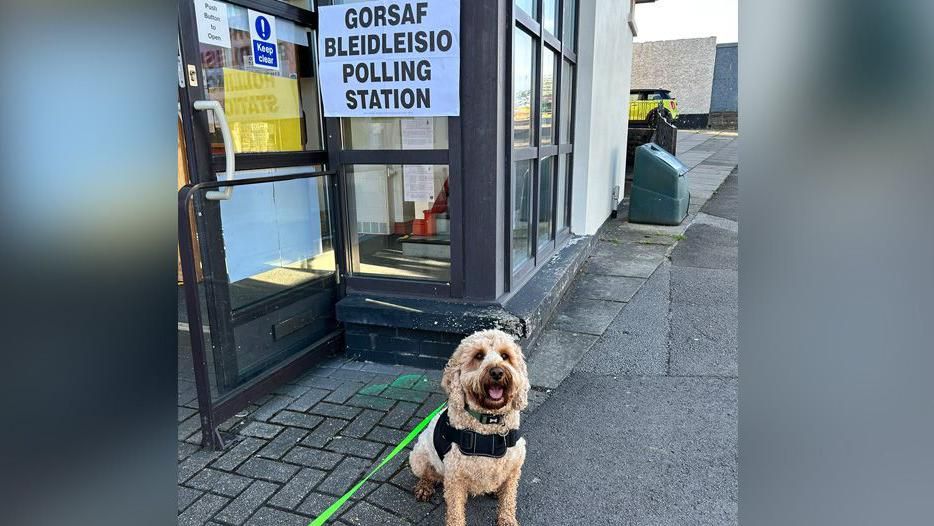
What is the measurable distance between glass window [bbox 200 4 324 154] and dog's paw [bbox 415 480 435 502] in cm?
216

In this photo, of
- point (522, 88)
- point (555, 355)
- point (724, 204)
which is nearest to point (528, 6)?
point (522, 88)

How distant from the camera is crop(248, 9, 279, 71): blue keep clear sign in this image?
10.6 feet

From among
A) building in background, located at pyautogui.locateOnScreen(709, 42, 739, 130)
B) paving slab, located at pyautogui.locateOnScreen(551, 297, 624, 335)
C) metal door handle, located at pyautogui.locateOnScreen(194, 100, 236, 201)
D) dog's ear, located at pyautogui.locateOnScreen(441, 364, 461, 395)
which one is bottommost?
paving slab, located at pyautogui.locateOnScreen(551, 297, 624, 335)

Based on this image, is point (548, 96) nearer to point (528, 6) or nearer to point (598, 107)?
point (528, 6)

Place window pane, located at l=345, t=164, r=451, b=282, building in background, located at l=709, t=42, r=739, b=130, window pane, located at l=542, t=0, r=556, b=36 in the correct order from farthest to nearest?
building in background, located at l=709, t=42, r=739, b=130, window pane, located at l=542, t=0, r=556, b=36, window pane, located at l=345, t=164, r=451, b=282

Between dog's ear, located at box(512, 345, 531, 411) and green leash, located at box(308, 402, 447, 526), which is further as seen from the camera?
green leash, located at box(308, 402, 447, 526)

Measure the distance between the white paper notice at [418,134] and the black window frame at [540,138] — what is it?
1.82 feet

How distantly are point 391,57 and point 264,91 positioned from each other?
85cm

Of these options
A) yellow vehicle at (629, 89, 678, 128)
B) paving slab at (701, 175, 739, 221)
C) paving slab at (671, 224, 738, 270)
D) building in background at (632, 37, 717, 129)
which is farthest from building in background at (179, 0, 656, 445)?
building in background at (632, 37, 717, 129)

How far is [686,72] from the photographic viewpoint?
30.1 m

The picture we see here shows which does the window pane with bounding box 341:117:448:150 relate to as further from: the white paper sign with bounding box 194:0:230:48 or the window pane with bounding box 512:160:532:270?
the white paper sign with bounding box 194:0:230:48
